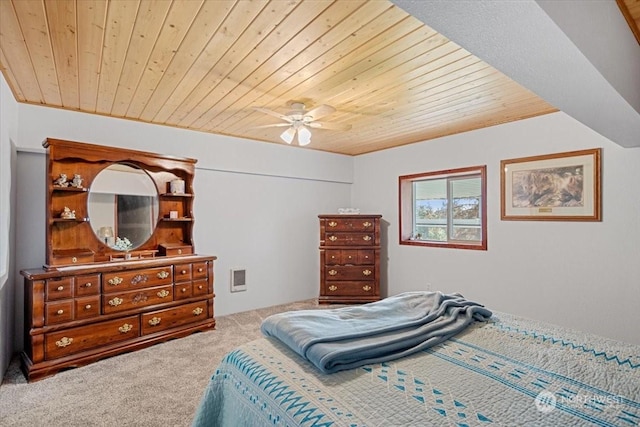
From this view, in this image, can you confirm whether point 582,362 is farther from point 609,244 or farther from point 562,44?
point 609,244

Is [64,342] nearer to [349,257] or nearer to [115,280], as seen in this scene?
[115,280]

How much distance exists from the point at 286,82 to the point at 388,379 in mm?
2152

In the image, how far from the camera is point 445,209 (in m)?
4.53

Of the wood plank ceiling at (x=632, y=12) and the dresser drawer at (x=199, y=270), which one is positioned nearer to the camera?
the wood plank ceiling at (x=632, y=12)

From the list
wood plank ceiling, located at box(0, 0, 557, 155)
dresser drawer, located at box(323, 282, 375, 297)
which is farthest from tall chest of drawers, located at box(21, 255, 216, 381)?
dresser drawer, located at box(323, 282, 375, 297)

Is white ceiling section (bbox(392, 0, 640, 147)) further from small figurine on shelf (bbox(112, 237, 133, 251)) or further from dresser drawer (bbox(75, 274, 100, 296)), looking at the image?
small figurine on shelf (bbox(112, 237, 133, 251))

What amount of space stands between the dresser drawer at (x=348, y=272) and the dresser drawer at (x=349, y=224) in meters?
0.54

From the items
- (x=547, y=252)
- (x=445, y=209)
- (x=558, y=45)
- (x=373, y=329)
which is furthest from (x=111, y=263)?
(x=547, y=252)

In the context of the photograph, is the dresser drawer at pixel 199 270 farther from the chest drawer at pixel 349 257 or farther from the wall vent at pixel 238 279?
the chest drawer at pixel 349 257

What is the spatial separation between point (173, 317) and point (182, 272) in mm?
454

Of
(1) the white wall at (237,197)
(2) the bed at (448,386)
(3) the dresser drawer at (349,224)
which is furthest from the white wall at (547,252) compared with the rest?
(2) the bed at (448,386)

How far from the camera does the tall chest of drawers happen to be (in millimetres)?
2627

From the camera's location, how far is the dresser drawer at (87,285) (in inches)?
110

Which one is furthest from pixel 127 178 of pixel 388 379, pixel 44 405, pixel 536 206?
pixel 536 206
